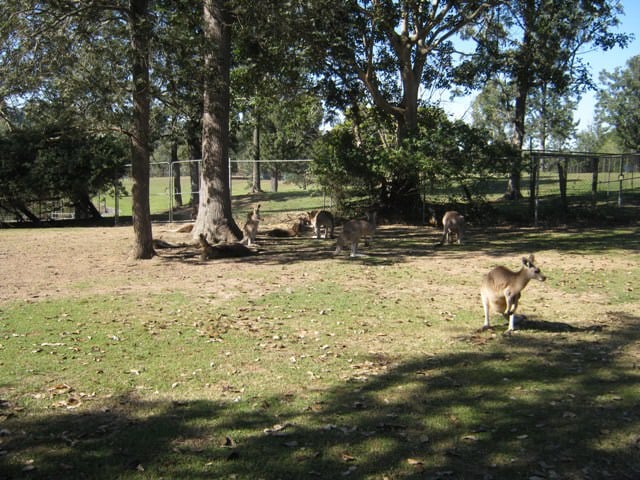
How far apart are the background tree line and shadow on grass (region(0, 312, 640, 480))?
9.33 metres

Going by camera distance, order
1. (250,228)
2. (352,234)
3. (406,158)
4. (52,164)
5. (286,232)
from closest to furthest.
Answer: (352,234), (250,228), (286,232), (406,158), (52,164)

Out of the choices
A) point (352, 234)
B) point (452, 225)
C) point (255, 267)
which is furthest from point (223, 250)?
point (452, 225)

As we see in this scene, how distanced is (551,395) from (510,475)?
6.35 feet

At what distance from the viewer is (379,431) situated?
557 centimetres

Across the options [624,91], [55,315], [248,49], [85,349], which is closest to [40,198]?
[248,49]

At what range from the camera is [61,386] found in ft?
22.0

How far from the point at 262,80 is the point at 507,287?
16746 mm

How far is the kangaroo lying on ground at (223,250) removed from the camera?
623 inches

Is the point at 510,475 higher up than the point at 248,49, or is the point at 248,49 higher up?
the point at 248,49

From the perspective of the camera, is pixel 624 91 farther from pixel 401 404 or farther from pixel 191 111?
pixel 401 404

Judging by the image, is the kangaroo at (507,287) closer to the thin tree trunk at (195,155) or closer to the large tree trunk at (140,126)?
the large tree trunk at (140,126)

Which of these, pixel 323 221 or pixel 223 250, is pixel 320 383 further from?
pixel 323 221

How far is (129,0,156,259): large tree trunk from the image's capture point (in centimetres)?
1330

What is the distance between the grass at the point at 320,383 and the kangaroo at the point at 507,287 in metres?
0.38
